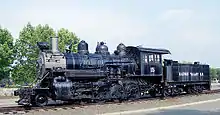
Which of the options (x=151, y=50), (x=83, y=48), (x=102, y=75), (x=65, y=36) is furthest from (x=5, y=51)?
(x=102, y=75)

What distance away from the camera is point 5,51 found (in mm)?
41375

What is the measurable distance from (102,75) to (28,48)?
24861mm

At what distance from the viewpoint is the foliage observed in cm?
4181

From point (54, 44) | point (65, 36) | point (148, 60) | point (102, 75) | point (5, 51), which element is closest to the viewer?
point (54, 44)

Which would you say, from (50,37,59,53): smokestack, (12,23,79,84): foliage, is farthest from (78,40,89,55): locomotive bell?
A: (12,23,79,84): foliage

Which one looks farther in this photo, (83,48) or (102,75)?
(83,48)

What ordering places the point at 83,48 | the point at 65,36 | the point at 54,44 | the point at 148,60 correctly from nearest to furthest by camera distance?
the point at 54,44, the point at 83,48, the point at 148,60, the point at 65,36

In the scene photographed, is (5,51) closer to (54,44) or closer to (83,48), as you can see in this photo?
(83,48)

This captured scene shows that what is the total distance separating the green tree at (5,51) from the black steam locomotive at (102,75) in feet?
77.0

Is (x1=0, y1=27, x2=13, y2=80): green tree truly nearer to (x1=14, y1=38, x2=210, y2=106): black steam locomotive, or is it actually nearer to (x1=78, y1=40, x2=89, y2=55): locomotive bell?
Result: (x1=14, y1=38, x2=210, y2=106): black steam locomotive

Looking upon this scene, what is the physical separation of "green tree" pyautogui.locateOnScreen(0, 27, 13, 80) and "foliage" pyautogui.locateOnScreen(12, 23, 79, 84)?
3.27ft

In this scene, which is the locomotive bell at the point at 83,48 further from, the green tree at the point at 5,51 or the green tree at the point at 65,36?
the green tree at the point at 5,51

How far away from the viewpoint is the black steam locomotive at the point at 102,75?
693 inches

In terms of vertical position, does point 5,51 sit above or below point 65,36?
below
